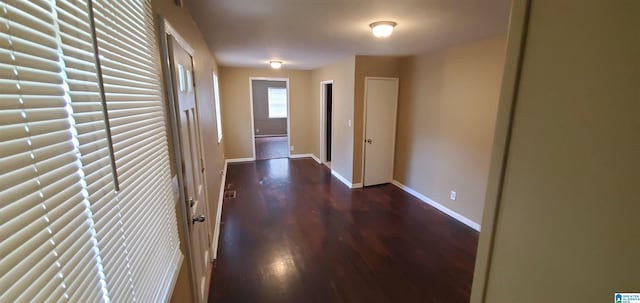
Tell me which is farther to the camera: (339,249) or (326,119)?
(326,119)

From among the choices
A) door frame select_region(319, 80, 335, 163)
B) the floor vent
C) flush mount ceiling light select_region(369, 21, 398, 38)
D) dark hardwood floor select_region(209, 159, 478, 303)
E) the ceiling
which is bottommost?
dark hardwood floor select_region(209, 159, 478, 303)

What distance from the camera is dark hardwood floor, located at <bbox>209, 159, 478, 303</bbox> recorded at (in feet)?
7.19

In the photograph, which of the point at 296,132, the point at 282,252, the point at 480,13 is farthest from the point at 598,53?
the point at 296,132

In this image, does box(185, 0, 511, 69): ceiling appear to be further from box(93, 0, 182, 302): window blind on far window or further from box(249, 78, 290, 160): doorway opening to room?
box(249, 78, 290, 160): doorway opening to room

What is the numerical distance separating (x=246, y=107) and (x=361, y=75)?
10.1 ft

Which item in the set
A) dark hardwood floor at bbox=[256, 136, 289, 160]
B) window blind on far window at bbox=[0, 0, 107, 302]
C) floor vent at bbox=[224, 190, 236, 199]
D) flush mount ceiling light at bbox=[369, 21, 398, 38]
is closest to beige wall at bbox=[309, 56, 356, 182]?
flush mount ceiling light at bbox=[369, 21, 398, 38]

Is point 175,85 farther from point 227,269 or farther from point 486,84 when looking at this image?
point 486,84

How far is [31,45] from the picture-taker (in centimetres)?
46

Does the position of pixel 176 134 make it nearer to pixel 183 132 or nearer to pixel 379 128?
pixel 183 132

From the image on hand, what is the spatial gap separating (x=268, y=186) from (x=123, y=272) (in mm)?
3962

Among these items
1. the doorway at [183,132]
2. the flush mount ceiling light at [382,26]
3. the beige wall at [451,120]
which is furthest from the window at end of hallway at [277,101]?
the doorway at [183,132]

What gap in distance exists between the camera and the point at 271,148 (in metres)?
7.98

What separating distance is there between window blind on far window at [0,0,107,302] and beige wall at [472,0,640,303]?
3.38 ft

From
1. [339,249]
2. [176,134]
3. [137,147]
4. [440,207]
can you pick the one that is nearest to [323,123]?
[440,207]
